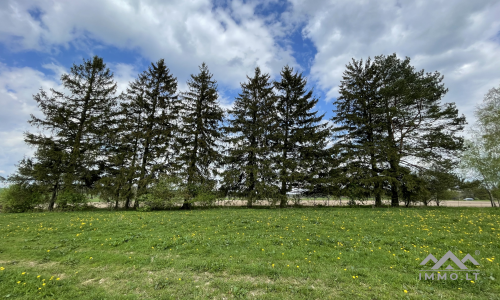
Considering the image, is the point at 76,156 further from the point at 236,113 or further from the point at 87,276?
the point at 87,276

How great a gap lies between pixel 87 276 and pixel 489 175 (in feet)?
96.2

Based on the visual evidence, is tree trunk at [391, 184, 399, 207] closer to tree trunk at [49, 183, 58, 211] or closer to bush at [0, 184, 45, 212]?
tree trunk at [49, 183, 58, 211]

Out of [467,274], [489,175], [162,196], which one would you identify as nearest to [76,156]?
[162,196]

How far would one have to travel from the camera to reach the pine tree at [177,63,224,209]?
19.9 m

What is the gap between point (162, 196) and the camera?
1777cm

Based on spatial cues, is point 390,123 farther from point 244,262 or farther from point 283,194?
point 244,262

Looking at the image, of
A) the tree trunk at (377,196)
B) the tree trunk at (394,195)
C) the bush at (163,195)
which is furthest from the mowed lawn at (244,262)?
the tree trunk at (394,195)

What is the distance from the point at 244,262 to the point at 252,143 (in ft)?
54.9

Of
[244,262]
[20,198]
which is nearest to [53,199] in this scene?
[20,198]

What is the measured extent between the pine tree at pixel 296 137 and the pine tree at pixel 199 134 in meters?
6.31

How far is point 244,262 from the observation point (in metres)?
5.09

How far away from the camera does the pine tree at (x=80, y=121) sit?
18.4 m

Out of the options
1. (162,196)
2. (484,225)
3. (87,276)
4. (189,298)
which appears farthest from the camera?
(162,196)

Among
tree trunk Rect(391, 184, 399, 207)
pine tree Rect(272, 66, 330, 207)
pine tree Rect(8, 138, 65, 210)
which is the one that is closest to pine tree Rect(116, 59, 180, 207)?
pine tree Rect(8, 138, 65, 210)
